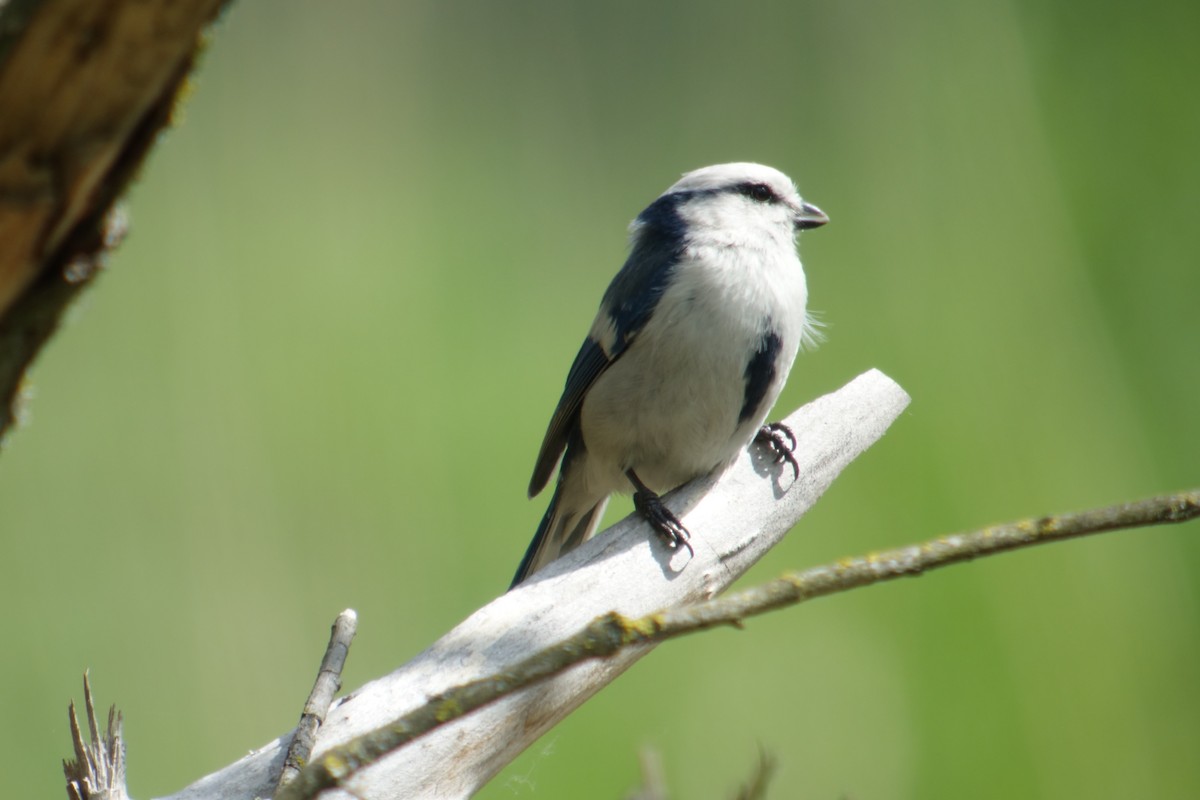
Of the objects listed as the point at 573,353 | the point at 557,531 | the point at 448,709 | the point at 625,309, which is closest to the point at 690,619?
the point at 448,709

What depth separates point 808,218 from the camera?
6.35 feet

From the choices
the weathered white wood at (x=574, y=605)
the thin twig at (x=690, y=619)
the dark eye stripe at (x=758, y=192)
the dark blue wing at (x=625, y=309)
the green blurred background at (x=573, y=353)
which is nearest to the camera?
the thin twig at (x=690, y=619)

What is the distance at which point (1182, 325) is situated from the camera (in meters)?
3.12

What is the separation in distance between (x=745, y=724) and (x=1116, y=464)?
139cm

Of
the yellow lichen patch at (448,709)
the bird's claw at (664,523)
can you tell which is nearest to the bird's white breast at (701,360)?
the bird's claw at (664,523)

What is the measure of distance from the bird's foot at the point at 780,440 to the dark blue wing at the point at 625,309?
0.91ft

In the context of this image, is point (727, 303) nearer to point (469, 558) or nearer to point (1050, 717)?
point (469, 558)

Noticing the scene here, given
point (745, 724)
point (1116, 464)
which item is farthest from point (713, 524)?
point (1116, 464)

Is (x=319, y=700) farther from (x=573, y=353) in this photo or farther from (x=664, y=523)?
(x=573, y=353)

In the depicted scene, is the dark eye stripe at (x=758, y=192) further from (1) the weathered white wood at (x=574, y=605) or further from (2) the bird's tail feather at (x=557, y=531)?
(2) the bird's tail feather at (x=557, y=531)

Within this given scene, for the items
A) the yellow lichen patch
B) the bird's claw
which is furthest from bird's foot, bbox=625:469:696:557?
the yellow lichen patch

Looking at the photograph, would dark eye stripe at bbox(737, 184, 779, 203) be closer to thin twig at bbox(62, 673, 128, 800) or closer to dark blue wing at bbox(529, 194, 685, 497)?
dark blue wing at bbox(529, 194, 685, 497)

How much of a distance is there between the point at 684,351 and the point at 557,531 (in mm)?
461

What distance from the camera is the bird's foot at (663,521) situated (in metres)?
1.47
